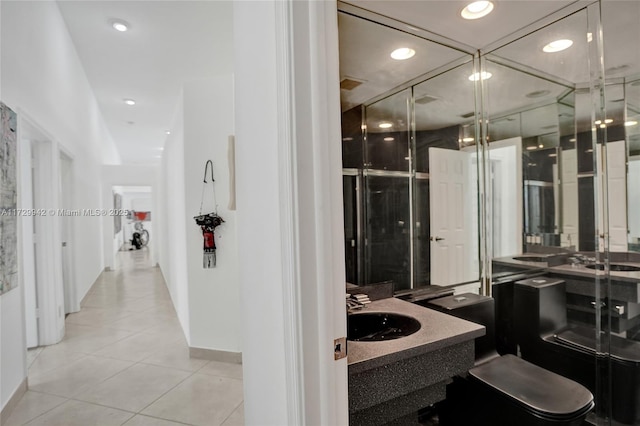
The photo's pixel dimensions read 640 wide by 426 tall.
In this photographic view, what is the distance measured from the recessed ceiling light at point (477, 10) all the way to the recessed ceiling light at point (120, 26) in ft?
11.7

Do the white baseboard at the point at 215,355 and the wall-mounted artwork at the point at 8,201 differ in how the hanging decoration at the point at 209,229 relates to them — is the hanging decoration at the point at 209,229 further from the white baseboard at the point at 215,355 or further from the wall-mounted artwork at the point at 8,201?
the wall-mounted artwork at the point at 8,201

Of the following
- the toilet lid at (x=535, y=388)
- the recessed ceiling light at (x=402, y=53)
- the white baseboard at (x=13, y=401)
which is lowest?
the white baseboard at (x=13, y=401)

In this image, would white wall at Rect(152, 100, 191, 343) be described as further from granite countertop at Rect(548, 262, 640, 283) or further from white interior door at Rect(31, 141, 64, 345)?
granite countertop at Rect(548, 262, 640, 283)

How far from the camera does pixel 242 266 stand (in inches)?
57.3

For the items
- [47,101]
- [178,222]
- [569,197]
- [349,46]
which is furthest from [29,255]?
[569,197]

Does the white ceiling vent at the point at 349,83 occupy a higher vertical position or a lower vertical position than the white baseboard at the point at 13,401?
higher

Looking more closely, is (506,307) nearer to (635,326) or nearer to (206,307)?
(635,326)

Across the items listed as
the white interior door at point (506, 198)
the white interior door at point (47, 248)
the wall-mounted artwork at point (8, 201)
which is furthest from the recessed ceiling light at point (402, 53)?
the white interior door at point (47, 248)

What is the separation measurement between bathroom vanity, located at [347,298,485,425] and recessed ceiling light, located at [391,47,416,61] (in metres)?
1.66

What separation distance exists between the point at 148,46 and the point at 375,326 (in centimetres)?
Result: 427

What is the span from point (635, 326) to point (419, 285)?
133cm

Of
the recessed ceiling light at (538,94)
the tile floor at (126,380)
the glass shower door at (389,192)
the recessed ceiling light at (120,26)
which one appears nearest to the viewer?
the glass shower door at (389,192)

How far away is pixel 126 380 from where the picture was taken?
9.02 ft

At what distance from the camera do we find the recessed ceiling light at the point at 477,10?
71.6 inches
